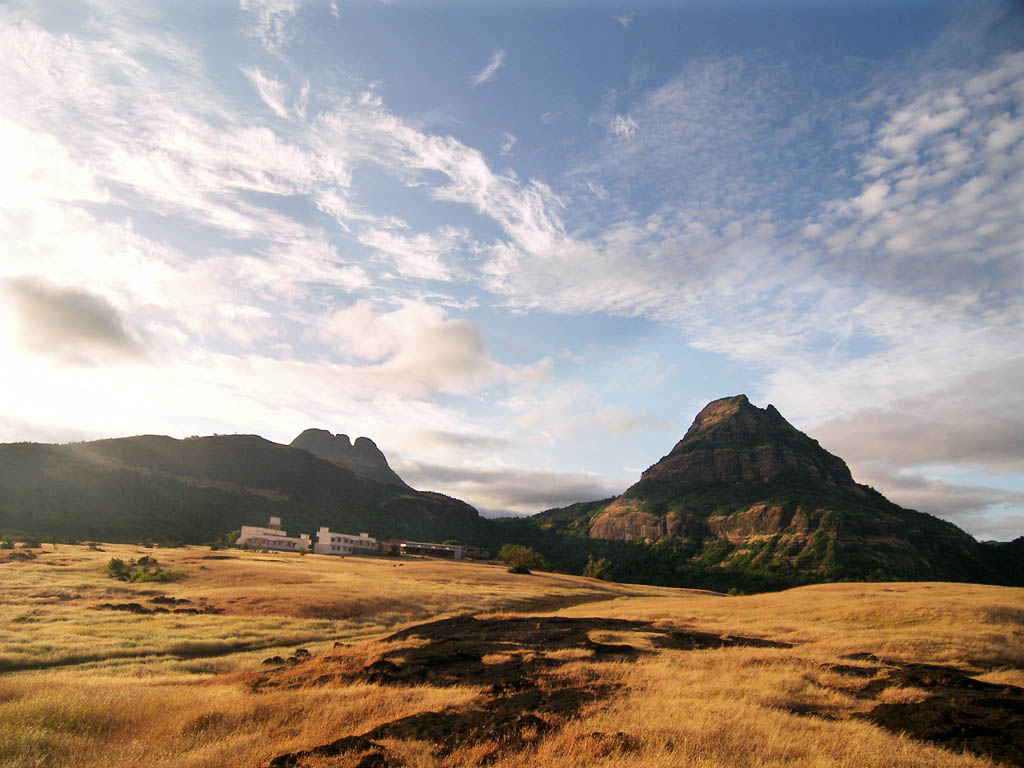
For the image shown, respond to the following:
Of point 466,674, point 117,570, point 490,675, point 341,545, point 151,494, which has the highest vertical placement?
Result: point 151,494

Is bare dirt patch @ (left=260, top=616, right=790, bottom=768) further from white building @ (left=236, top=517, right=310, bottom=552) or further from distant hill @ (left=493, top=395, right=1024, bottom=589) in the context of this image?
distant hill @ (left=493, top=395, right=1024, bottom=589)

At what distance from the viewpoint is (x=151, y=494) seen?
135m

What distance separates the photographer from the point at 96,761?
10164 mm

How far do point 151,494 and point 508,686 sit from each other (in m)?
147

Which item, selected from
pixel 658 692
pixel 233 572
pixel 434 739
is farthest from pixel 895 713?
pixel 233 572

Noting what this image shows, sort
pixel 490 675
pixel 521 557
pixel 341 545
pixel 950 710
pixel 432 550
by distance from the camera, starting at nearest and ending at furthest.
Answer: pixel 950 710 → pixel 490 675 → pixel 521 557 → pixel 341 545 → pixel 432 550

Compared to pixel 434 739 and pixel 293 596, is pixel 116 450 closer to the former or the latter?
pixel 293 596

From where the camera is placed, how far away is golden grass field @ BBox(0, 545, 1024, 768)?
1053cm

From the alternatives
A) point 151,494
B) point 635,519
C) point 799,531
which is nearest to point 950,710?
point 799,531

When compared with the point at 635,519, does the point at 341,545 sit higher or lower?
lower

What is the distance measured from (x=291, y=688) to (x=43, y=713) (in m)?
6.12

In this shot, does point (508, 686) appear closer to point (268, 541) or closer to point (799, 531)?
point (268, 541)

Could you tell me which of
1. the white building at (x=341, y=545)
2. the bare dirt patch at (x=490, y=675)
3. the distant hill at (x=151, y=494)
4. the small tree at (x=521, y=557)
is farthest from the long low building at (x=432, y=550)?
the bare dirt patch at (x=490, y=675)

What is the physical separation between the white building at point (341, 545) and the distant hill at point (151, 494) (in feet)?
90.4
